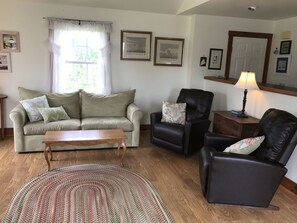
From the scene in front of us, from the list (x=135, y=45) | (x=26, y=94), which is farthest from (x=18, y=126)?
(x=135, y=45)

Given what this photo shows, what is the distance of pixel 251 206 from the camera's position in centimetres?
256

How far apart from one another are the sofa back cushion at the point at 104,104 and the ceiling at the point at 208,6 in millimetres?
1569

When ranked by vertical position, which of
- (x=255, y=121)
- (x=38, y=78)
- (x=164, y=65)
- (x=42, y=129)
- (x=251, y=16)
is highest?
(x=251, y=16)

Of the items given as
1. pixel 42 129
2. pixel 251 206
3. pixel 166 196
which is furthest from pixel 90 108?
pixel 251 206

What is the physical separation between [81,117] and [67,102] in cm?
34

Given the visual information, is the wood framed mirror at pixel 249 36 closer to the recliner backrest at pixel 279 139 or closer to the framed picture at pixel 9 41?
the recliner backrest at pixel 279 139

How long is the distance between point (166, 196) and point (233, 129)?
4.48ft

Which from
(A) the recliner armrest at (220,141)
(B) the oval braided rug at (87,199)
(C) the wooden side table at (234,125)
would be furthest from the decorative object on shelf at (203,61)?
(B) the oval braided rug at (87,199)

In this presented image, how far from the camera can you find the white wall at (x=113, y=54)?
425cm

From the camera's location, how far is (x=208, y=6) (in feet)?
13.1

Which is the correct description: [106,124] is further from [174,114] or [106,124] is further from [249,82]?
[249,82]

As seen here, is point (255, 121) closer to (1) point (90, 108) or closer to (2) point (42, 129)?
(1) point (90, 108)

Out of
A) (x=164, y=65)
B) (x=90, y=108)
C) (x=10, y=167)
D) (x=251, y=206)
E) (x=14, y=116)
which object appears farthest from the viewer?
(x=164, y=65)

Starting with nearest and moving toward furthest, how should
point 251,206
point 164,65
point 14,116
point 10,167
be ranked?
point 251,206 < point 10,167 < point 14,116 < point 164,65
